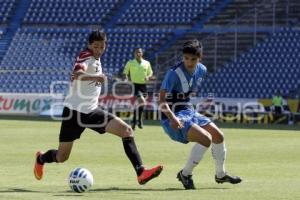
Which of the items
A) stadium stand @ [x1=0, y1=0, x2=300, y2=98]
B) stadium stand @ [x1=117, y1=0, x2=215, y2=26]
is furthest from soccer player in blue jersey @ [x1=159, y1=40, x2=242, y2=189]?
stadium stand @ [x1=117, y1=0, x2=215, y2=26]

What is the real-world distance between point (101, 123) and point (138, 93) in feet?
53.4

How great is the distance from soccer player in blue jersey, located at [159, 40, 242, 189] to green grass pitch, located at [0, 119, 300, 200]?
33 cm

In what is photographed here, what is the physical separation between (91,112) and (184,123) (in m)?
1.29

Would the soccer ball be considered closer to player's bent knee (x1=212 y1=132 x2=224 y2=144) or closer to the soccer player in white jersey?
the soccer player in white jersey

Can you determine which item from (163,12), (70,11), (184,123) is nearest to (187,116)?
(184,123)

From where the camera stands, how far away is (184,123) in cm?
1162

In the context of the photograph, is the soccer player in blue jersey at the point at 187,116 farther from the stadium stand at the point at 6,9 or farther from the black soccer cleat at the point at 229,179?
the stadium stand at the point at 6,9

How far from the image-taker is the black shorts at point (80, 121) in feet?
38.8

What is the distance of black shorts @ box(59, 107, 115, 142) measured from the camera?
38.8 ft

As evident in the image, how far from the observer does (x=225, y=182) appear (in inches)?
488

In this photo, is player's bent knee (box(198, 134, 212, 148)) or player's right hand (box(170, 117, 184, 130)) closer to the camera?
player's right hand (box(170, 117, 184, 130))

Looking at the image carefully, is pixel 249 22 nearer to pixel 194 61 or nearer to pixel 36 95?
pixel 36 95

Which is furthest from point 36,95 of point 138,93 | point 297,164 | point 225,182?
point 225,182

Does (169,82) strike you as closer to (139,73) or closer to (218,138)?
(218,138)
